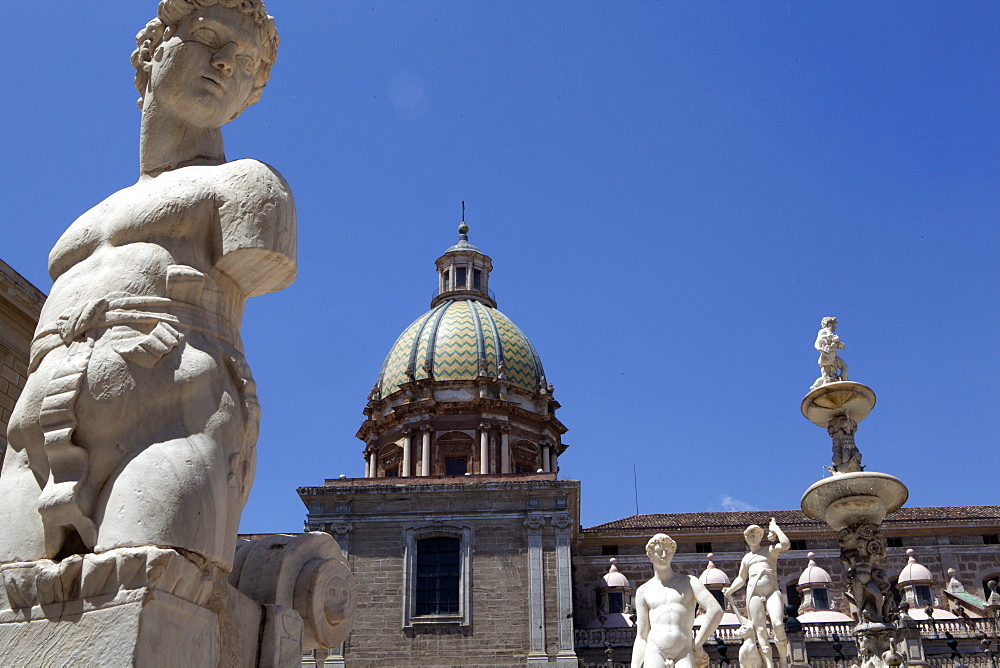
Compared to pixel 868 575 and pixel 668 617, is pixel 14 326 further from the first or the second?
pixel 868 575

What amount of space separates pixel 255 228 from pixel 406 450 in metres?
35.5

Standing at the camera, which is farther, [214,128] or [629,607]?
[629,607]

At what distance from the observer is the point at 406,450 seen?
38625 mm

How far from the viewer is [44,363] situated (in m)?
3.41

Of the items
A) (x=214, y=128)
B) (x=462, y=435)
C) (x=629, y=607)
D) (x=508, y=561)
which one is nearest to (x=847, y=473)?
(x=214, y=128)

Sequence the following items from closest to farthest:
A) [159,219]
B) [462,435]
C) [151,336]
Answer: [151,336]
[159,219]
[462,435]

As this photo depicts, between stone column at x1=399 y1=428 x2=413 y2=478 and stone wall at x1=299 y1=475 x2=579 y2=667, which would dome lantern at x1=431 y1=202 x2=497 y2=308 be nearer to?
stone column at x1=399 y1=428 x2=413 y2=478

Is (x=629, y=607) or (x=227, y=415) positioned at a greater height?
(x=629, y=607)

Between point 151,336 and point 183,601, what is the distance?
33.7 inches

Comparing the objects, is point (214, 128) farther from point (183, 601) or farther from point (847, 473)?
point (847, 473)

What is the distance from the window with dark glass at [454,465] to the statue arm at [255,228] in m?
35.0

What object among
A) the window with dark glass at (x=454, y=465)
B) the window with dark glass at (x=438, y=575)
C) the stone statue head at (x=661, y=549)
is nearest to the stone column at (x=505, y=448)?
the window with dark glass at (x=454, y=465)

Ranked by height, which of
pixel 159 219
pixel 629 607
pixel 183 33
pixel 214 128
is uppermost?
pixel 629 607

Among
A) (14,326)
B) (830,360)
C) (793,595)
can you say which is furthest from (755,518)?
(14,326)
